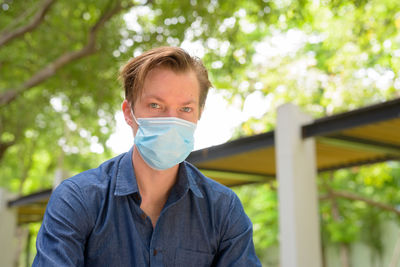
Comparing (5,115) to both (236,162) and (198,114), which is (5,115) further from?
(198,114)

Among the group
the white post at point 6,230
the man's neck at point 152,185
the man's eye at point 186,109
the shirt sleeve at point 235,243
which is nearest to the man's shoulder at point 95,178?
the man's neck at point 152,185

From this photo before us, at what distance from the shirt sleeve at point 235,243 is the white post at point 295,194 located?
462cm

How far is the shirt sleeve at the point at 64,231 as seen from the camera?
166 cm

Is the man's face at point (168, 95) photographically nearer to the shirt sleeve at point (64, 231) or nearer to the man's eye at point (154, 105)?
the man's eye at point (154, 105)

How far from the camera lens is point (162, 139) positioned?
73.9 inches

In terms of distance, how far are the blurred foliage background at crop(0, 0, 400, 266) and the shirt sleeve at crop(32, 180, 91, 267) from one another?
6713 millimetres

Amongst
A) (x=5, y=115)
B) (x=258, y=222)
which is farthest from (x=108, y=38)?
(x=258, y=222)

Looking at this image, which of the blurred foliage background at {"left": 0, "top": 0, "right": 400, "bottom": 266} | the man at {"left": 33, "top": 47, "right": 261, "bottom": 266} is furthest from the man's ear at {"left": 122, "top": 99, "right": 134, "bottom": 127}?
the blurred foliage background at {"left": 0, "top": 0, "right": 400, "bottom": 266}

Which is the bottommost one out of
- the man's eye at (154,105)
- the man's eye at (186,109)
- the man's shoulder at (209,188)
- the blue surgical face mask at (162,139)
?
the man's shoulder at (209,188)

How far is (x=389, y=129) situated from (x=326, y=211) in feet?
37.3

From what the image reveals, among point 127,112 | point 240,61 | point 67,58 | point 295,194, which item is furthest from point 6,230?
point 127,112

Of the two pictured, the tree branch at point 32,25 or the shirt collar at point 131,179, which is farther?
the tree branch at point 32,25

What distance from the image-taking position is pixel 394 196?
52.4ft

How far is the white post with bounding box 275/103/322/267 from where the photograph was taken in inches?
254
